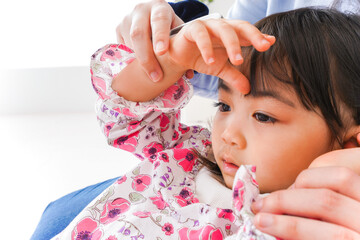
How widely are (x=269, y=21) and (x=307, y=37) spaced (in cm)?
9

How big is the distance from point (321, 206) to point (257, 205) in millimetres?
85

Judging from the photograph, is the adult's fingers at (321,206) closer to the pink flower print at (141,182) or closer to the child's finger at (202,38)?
the child's finger at (202,38)

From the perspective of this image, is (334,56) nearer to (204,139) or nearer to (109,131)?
(204,139)

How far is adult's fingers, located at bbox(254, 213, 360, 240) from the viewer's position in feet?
1.52

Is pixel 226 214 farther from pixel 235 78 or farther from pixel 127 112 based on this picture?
pixel 127 112

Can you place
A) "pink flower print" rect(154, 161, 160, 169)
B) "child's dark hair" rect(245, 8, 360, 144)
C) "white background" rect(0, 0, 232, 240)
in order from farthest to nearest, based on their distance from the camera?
"white background" rect(0, 0, 232, 240)
"pink flower print" rect(154, 161, 160, 169)
"child's dark hair" rect(245, 8, 360, 144)

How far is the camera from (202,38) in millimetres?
624

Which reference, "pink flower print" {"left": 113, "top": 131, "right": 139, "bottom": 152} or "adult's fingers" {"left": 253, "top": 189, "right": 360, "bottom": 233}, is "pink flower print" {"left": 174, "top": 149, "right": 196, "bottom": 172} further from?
"adult's fingers" {"left": 253, "top": 189, "right": 360, "bottom": 233}

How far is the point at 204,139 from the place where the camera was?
108 centimetres

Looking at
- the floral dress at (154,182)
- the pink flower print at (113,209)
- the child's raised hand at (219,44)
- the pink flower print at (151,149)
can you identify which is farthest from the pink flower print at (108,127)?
the child's raised hand at (219,44)

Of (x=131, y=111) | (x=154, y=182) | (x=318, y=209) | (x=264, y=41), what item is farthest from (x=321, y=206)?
(x=131, y=111)

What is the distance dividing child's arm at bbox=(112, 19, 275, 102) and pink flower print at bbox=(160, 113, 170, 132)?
10cm

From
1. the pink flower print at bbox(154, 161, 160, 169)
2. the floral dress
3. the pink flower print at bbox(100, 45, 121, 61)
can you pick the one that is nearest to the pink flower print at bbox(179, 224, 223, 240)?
the floral dress

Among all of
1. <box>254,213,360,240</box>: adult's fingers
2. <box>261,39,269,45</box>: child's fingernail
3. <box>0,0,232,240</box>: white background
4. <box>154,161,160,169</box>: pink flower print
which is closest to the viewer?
<box>254,213,360,240</box>: adult's fingers
